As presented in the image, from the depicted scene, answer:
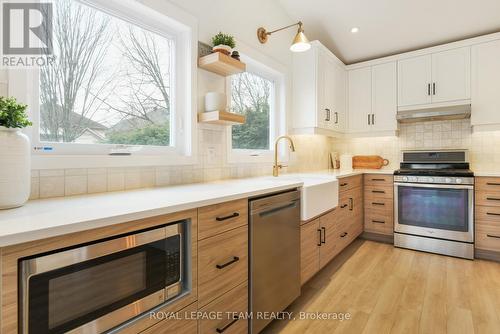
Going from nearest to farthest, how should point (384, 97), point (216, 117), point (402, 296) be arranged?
point (216, 117), point (402, 296), point (384, 97)

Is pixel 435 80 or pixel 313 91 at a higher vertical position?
pixel 435 80

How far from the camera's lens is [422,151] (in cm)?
333

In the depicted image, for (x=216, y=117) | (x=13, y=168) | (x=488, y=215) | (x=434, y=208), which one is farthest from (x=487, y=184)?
(x=13, y=168)

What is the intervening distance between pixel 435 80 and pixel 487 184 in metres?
1.37

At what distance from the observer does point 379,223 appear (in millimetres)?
3328

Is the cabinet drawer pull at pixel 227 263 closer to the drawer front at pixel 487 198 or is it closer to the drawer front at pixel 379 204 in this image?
the drawer front at pixel 379 204

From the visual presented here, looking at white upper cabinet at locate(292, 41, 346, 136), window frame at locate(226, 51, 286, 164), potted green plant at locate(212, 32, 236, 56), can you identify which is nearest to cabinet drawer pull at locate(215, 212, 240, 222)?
window frame at locate(226, 51, 286, 164)

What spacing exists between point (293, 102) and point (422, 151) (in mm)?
1773

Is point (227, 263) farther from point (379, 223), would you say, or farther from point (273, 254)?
point (379, 223)

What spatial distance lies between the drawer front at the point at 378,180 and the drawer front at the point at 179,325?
9.48 ft

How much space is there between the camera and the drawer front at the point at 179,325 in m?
1.00

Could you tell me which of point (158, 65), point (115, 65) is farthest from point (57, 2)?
point (158, 65)

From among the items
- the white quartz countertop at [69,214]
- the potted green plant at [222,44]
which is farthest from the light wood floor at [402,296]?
the potted green plant at [222,44]

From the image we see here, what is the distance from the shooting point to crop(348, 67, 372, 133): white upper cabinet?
12.1 ft
